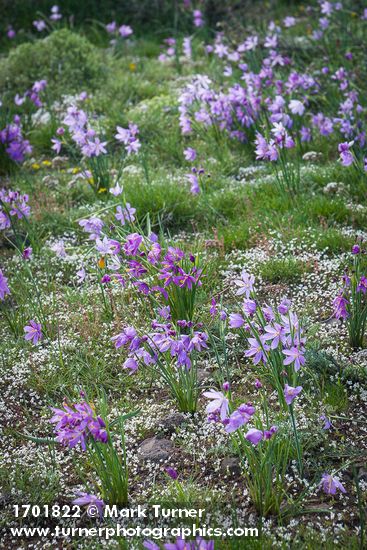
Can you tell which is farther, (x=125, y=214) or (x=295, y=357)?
(x=125, y=214)

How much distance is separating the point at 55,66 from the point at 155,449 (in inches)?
186

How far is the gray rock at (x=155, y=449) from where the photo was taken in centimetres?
274

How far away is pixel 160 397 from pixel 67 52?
14.8 feet

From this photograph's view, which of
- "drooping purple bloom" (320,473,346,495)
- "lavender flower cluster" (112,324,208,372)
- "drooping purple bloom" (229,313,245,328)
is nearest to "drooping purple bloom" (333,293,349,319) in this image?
"drooping purple bloom" (229,313,245,328)

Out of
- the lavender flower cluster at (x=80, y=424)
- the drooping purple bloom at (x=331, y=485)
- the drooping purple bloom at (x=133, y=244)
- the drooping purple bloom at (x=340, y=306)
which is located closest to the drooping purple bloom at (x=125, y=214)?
the drooping purple bloom at (x=133, y=244)

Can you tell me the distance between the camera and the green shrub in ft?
21.0

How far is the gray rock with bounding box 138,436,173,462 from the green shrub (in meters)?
4.30

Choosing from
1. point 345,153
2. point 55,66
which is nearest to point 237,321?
point 345,153

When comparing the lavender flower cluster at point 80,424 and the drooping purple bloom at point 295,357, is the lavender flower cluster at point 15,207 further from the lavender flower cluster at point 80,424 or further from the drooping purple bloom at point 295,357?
the drooping purple bloom at point 295,357

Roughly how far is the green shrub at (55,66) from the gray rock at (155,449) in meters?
4.30

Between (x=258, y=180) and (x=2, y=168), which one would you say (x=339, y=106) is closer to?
(x=258, y=180)

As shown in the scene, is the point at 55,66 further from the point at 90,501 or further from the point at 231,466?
the point at 90,501

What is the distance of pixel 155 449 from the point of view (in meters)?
2.78

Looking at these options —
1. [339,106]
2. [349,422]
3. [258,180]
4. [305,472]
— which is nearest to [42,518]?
[305,472]
